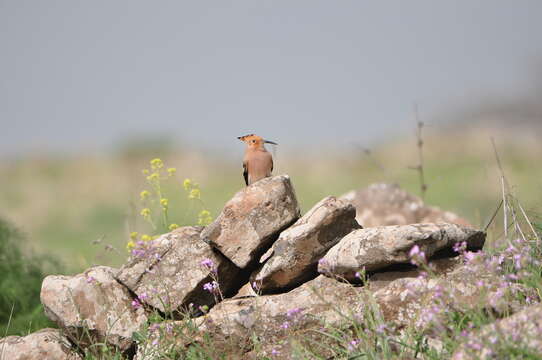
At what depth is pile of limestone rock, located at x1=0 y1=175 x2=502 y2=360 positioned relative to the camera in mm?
4723

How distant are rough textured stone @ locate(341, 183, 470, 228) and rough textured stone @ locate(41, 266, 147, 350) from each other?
399 centimetres

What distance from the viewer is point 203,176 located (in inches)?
967

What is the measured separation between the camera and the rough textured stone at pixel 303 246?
501cm

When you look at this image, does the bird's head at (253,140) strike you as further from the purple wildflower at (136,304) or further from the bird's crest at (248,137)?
the purple wildflower at (136,304)

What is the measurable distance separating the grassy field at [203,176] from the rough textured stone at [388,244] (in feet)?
41.8

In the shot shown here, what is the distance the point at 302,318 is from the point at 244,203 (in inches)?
45.4

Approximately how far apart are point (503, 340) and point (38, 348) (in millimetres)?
3652

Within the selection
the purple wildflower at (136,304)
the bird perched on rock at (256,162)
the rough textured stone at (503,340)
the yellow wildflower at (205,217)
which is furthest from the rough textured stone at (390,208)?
the rough textured stone at (503,340)

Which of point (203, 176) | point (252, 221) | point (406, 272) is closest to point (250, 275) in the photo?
point (252, 221)

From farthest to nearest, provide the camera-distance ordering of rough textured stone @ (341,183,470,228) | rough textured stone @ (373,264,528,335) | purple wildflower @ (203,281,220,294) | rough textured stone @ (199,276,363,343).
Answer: rough textured stone @ (341,183,470,228), rough textured stone @ (199,276,363,343), purple wildflower @ (203,281,220,294), rough textured stone @ (373,264,528,335)

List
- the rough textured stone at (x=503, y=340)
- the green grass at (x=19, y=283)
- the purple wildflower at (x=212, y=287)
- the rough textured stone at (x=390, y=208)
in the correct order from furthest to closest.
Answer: the rough textured stone at (x=390, y=208) → the green grass at (x=19, y=283) → the purple wildflower at (x=212, y=287) → the rough textured stone at (x=503, y=340)

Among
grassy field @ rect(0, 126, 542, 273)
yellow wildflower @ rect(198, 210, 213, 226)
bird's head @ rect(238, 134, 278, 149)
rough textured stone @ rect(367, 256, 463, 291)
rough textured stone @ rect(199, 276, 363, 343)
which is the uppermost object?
bird's head @ rect(238, 134, 278, 149)

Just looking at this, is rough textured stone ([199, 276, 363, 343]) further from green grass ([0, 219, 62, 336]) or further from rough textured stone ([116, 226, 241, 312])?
green grass ([0, 219, 62, 336])

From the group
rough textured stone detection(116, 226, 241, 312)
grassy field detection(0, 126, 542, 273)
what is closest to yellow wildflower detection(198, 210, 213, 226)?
rough textured stone detection(116, 226, 241, 312)
